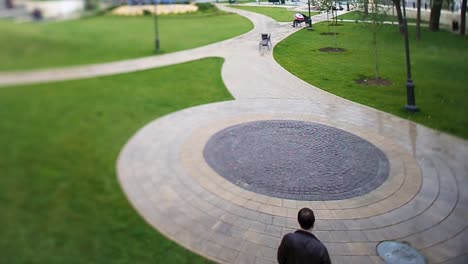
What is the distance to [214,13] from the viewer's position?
2.46 meters

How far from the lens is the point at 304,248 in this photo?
2.88m

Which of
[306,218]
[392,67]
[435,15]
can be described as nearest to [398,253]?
[306,218]

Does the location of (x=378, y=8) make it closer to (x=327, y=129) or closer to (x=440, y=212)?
(x=327, y=129)

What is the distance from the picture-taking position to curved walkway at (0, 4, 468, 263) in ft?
11.9

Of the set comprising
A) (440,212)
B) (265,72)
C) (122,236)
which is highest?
(265,72)

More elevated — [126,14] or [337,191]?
[126,14]

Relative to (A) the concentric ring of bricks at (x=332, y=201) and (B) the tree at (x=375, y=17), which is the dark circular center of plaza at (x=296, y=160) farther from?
(B) the tree at (x=375, y=17)

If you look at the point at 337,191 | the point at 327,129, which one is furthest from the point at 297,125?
A: the point at 337,191

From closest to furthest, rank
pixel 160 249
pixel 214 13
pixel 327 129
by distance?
1. pixel 214 13
2. pixel 160 249
3. pixel 327 129

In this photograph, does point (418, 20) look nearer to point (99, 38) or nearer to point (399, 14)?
point (399, 14)

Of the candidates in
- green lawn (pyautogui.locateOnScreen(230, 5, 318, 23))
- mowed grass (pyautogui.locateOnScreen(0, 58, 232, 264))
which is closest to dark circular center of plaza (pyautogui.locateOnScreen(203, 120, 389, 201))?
green lawn (pyautogui.locateOnScreen(230, 5, 318, 23))

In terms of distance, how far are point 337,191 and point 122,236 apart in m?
2.96

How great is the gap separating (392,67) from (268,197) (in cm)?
417

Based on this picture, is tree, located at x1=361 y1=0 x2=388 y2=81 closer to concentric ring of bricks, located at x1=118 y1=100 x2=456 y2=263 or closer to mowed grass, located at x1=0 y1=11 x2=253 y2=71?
concentric ring of bricks, located at x1=118 y1=100 x2=456 y2=263
